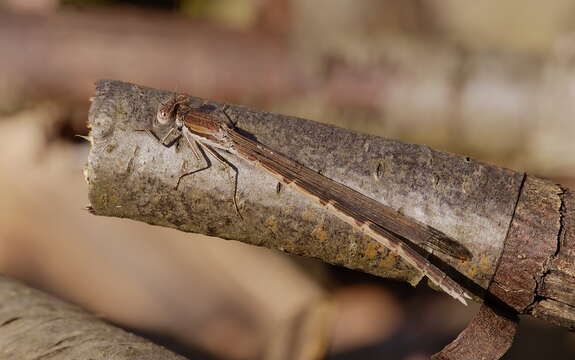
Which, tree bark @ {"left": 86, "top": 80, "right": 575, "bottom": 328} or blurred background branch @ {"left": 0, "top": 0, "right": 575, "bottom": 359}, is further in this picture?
blurred background branch @ {"left": 0, "top": 0, "right": 575, "bottom": 359}

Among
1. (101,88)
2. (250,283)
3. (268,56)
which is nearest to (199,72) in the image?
(268,56)

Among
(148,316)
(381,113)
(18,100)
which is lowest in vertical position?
(148,316)

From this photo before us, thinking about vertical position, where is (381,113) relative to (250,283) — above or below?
above

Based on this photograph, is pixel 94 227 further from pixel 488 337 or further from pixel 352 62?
pixel 488 337

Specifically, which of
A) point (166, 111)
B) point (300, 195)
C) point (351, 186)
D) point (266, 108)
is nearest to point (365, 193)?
point (351, 186)

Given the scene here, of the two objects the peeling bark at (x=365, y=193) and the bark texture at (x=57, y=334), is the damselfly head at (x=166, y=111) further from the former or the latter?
the bark texture at (x=57, y=334)

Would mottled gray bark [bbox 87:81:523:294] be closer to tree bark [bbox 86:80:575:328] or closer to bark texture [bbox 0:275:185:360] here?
tree bark [bbox 86:80:575:328]

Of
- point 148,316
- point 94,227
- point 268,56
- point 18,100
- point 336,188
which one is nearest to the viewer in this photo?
point 336,188

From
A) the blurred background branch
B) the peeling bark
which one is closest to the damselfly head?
the peeling bark

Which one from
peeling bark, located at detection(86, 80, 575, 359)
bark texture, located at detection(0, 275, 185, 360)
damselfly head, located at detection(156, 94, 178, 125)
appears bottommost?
bark texture, located at detection(0, 275, 185, 360)
